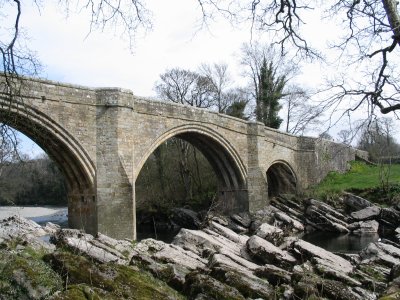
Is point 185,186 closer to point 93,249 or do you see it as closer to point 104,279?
point 93,249

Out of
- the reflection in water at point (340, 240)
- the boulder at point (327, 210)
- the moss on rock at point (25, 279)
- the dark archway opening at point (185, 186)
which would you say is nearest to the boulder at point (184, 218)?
the dark archway opening at point (185, 186)

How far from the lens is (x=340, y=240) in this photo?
19.3 meters

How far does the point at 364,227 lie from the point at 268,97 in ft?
45.2

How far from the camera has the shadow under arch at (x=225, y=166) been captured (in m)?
22.4

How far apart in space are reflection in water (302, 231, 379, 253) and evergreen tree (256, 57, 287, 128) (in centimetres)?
1230

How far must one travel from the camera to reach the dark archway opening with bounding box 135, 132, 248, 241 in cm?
2430

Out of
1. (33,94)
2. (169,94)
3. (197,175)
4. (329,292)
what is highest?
(169,94)

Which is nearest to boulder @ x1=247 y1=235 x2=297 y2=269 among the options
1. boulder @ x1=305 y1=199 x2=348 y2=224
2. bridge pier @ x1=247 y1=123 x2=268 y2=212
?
boulder @ x1=305 y1=199 x2=348 y2=224

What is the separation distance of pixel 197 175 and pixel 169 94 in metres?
5.82

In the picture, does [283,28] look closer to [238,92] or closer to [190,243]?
[190,243]

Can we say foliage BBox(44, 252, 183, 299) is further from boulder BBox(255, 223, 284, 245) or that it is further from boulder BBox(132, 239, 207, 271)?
boulder BBox(255, 223, 284, 245)

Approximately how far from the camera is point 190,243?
41.3 feet

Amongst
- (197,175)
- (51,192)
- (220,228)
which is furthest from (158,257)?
(51,192)

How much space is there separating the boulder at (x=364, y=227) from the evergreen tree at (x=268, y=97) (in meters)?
12.1
